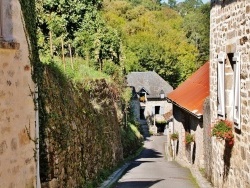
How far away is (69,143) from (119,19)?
2523 inches

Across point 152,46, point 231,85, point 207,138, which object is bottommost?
point 207,138

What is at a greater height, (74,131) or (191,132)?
(74,131)

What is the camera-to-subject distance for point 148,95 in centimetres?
5662

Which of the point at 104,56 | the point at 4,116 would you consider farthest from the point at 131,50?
the point at 4,116

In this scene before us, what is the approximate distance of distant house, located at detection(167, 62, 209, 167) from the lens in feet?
52.0

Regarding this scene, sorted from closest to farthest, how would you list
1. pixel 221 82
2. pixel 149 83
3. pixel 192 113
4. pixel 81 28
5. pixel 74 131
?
pixel 221 82, pixel 74 131, pixel 192 113, pixel 81 28, pixel 149 83

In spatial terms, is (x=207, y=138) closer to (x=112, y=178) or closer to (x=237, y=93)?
(x=112, y=178)

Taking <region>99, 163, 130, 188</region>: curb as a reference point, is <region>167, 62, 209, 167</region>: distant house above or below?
above

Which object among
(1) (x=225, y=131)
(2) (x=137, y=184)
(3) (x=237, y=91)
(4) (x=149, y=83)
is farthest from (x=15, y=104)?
(4) (x=149, y=83)

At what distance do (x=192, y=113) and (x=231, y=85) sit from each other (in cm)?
527

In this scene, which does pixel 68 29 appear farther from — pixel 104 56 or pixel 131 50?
pixel 131 50

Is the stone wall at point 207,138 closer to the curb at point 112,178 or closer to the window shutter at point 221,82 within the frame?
the window shutter at point 221,82

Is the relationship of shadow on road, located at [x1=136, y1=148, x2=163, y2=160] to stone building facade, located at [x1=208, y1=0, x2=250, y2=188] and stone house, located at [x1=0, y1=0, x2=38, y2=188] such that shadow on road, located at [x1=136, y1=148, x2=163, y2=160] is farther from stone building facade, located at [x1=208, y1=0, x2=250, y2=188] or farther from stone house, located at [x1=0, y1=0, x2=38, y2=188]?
stone house, located at [x1=0, y1=0, x2=38, y2=188]

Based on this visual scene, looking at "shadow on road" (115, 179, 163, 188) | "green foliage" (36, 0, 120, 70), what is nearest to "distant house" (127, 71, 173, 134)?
"green foliage" (36, 0, 120, 70)
